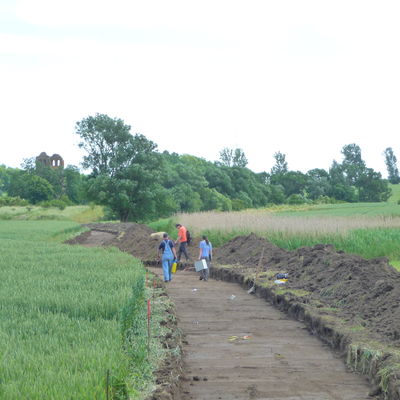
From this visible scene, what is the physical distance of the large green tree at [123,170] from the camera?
68125mm

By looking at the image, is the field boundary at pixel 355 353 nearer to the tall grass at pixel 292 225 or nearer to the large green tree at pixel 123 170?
the tall grass at pixel 292 225

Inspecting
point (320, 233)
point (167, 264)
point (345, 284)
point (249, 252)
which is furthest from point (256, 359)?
point (320, 233)

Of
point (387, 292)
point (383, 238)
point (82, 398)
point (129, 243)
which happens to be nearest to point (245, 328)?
point (387, 292)

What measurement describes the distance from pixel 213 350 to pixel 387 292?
436 cm

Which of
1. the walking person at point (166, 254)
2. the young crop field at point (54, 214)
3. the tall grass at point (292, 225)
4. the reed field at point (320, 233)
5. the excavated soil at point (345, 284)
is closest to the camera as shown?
the excavated soil at point (345, 284)

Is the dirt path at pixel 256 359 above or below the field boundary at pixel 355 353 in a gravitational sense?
below

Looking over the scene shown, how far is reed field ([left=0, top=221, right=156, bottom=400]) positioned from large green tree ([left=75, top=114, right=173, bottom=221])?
5201 centimetres

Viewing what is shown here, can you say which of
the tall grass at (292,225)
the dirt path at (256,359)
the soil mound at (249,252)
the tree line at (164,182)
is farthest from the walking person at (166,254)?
the tree line at (164,182)

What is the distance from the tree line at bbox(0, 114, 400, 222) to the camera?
6912 cm

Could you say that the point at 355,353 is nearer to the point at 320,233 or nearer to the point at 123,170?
the point at 320,233

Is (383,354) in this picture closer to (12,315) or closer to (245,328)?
(245,328)

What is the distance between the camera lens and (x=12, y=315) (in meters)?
10.0

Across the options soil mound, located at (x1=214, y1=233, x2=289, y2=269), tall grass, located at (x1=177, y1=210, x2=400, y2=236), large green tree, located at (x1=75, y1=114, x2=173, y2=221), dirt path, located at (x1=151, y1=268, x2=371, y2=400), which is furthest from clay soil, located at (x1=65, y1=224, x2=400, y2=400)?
large green tree, located at (x1=75, y1=114, x2=173, y2=221)

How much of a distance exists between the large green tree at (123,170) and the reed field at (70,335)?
52.0 meters
